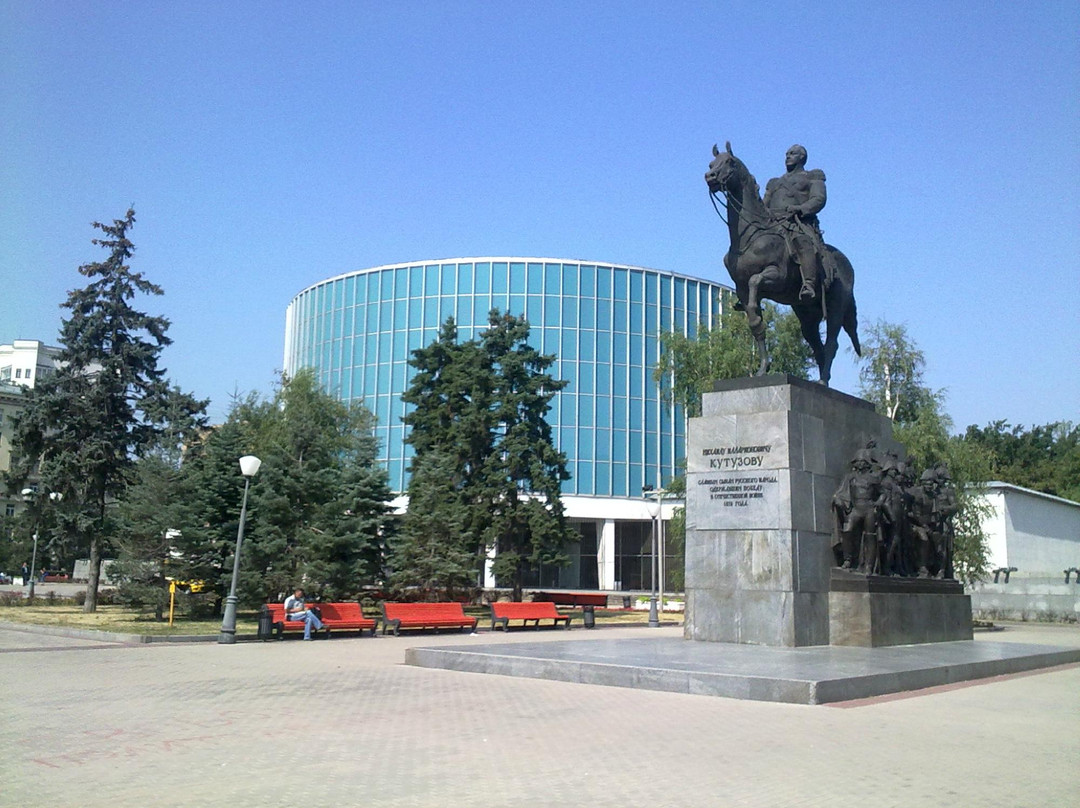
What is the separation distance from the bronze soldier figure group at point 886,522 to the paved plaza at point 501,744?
128 inches

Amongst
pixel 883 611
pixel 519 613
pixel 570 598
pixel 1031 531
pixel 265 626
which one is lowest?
pixel 265 626

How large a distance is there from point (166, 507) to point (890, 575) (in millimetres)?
19783

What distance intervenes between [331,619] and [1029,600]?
29744 millimetres

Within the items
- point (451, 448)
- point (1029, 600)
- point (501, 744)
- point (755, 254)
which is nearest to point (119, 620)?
point (451, 448)

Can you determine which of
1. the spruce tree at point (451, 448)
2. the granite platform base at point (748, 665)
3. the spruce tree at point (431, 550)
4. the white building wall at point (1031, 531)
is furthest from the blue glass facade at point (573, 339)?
the granite platform base at point (748, 665)

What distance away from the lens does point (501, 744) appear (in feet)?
28.4

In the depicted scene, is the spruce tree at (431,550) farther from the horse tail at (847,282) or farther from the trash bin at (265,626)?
the horse tail at (847,282)

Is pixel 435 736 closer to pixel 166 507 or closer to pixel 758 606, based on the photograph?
pixel 758 606

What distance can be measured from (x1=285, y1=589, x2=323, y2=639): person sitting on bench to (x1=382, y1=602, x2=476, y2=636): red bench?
2.52m

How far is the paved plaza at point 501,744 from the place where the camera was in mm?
6785

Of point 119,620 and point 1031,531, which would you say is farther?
point 1031,531

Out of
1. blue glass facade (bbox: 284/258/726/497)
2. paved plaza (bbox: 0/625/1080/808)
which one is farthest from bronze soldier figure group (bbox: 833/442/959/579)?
blue glass facade (bbox: 284/258/726/497)

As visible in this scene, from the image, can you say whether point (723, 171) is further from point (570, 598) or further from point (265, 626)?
point (570, 598)

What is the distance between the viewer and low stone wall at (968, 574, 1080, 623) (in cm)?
3947
